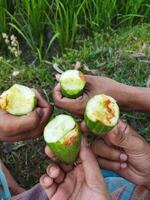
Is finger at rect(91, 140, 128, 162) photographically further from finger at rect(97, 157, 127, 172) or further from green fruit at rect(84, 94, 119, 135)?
green fruit at rect(84, 94, 119, 135)

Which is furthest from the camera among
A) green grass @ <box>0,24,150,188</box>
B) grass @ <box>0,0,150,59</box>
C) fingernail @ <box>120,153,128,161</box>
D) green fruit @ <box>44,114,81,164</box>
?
grass @ <box>0,0,150,59</box>

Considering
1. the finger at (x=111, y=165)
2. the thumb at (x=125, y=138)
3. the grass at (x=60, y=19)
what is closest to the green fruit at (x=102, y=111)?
the thumb at (x=125, y=138)

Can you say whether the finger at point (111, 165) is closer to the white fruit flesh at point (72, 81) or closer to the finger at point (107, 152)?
the finger at point (107, 152)

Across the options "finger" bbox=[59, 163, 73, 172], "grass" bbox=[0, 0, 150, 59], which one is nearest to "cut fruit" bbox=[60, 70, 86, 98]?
"finger" bbox=[59, 163, 73, 172]

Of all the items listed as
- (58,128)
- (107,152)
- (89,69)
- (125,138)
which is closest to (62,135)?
(58,128)

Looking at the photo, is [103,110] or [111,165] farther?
[111,165]

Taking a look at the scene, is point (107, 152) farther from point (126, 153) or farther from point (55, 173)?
point (55, 173)

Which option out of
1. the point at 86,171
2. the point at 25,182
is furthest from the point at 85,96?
the point at 25,182
